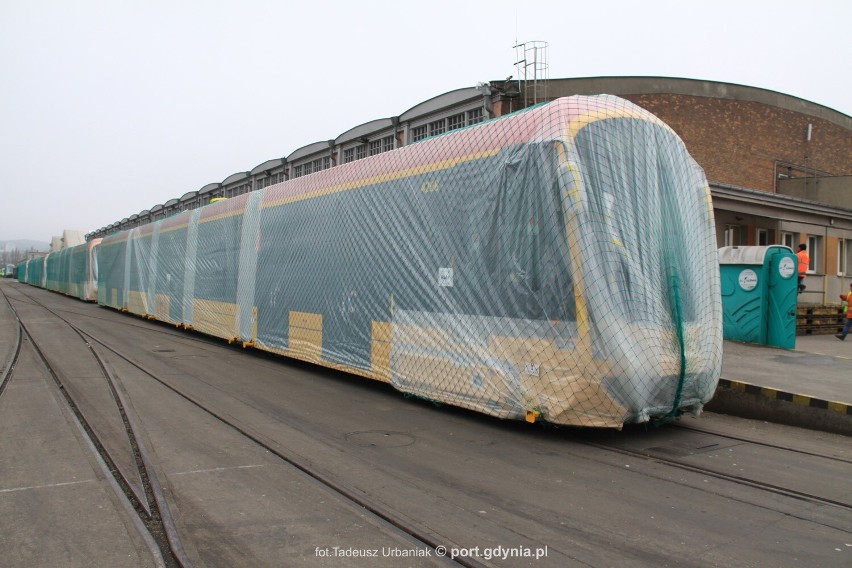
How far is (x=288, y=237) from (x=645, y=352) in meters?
7.35

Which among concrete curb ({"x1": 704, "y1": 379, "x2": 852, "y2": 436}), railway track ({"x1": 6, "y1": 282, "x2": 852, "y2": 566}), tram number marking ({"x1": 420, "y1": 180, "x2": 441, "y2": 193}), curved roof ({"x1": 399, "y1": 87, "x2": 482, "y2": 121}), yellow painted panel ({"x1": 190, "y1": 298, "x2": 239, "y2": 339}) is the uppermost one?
curved roof ({"x1": 399, "y1": 87, "x2": 482, "y2": 121})

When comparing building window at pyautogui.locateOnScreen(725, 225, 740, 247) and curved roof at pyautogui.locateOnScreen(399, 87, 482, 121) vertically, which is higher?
curved roof at pyautogui.locateOnScreen(399, 87, 482, 121)

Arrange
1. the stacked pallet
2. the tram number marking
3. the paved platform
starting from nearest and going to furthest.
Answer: the paved platform
the tram number marking
the stacked pallet

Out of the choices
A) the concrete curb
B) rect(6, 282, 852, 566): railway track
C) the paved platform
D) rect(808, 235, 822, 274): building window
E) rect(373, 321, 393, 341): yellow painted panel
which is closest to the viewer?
rect(6, 282, 852, 566): railway track

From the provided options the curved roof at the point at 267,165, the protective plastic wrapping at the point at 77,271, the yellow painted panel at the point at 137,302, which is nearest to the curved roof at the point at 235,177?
the curved roof at the point at 267,165

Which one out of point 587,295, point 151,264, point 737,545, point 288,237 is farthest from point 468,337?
point 151,264

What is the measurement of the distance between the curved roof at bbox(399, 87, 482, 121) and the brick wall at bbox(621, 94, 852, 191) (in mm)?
7637

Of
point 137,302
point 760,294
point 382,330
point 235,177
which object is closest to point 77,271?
point 235,177

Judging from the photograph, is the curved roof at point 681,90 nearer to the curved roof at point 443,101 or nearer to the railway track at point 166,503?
the curved roof at point 443,101

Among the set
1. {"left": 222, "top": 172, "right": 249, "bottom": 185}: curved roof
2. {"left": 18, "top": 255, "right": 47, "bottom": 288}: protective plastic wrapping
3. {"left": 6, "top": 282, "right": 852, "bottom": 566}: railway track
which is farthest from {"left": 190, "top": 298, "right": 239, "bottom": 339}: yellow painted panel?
{"left": 18, "top": 255, "right": 47, "bottom": 288}: protective plastic wrapping

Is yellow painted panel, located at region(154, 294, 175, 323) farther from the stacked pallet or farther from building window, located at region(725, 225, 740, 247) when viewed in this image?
the stacked pallet

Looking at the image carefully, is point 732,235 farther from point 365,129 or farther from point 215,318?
point 215,318

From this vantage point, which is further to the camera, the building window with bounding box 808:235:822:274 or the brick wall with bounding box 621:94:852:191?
the brick wall with bounding box 621:94:852:191

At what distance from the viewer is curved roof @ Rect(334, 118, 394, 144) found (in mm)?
24750
